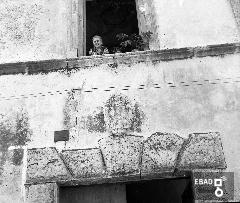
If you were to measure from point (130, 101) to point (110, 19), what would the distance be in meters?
4.06

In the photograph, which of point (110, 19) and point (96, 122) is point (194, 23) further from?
point (110, 19)

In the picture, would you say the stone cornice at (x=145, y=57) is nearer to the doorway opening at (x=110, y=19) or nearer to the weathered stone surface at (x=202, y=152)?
the weathered stone surface at (x=202, y=152)

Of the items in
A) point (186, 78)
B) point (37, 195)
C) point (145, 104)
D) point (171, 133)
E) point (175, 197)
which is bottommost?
point (175, 197)

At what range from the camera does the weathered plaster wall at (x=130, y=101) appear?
5188mm

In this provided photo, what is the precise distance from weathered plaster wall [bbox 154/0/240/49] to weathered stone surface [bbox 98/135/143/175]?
1547 mm

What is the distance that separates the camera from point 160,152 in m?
5.04

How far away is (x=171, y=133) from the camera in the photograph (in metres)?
5.14

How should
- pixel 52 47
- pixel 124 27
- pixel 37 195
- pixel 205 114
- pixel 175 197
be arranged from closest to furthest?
pixel 37 195, pixel 205 114, pixel 52 47, pixel 175 197, pixel 124 27

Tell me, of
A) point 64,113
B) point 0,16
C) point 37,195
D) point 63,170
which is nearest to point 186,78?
point 64,113

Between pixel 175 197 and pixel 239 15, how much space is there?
3.44 meters

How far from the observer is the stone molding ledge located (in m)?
4.97

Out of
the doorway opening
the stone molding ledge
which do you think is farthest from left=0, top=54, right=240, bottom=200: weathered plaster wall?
the doorway opening

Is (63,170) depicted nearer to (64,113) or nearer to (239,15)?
(64,113)

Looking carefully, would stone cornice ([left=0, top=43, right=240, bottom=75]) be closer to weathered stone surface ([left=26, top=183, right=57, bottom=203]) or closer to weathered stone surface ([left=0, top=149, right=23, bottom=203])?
weathered stone surface ([left=0, top=149, right=23, bottom=203])
